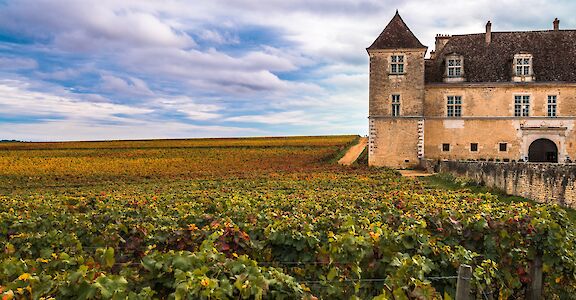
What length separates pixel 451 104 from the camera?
39469 millimetres

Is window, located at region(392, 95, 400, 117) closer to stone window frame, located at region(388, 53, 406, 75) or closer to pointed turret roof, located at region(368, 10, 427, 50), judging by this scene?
stone window frame, located at region(388, 53, 406, 75)

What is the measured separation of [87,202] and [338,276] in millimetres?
9744

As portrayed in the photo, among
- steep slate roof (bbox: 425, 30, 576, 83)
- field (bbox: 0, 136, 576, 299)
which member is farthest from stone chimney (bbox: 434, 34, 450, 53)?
field (bbox: 0, 136, 576, 299)

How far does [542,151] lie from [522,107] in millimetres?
5063

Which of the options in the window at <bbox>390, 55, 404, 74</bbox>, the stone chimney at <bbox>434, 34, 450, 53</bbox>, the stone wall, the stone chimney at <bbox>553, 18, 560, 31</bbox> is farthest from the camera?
the stone chimney at <bbox>434, 34, 450, 53</bbox>

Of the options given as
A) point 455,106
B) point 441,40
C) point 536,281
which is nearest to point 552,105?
point 455,106

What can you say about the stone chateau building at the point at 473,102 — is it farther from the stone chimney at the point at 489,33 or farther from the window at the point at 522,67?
the stone chimney at the point at 489,33

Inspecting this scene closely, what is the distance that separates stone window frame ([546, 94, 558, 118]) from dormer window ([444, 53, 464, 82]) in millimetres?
7281

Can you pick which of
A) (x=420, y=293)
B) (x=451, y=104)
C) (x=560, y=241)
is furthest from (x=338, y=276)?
(x=451, y=104)

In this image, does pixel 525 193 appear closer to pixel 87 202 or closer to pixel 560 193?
pixel 560 193

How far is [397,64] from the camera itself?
3894 centimetres

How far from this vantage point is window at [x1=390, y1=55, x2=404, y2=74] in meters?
38.8

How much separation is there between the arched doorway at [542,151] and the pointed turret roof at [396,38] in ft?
45.2

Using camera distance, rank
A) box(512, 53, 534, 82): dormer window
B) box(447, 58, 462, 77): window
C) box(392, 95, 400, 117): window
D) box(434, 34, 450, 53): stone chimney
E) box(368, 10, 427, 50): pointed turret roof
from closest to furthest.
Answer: box(512, 53, 534, 82): dormer window, box(368, 10, 427, 50): pointed turret roof, box(392, 95, 400, 117): window, box(447, 58, 462, 77): window, box(434, 34, 450, 53): stone chimney
